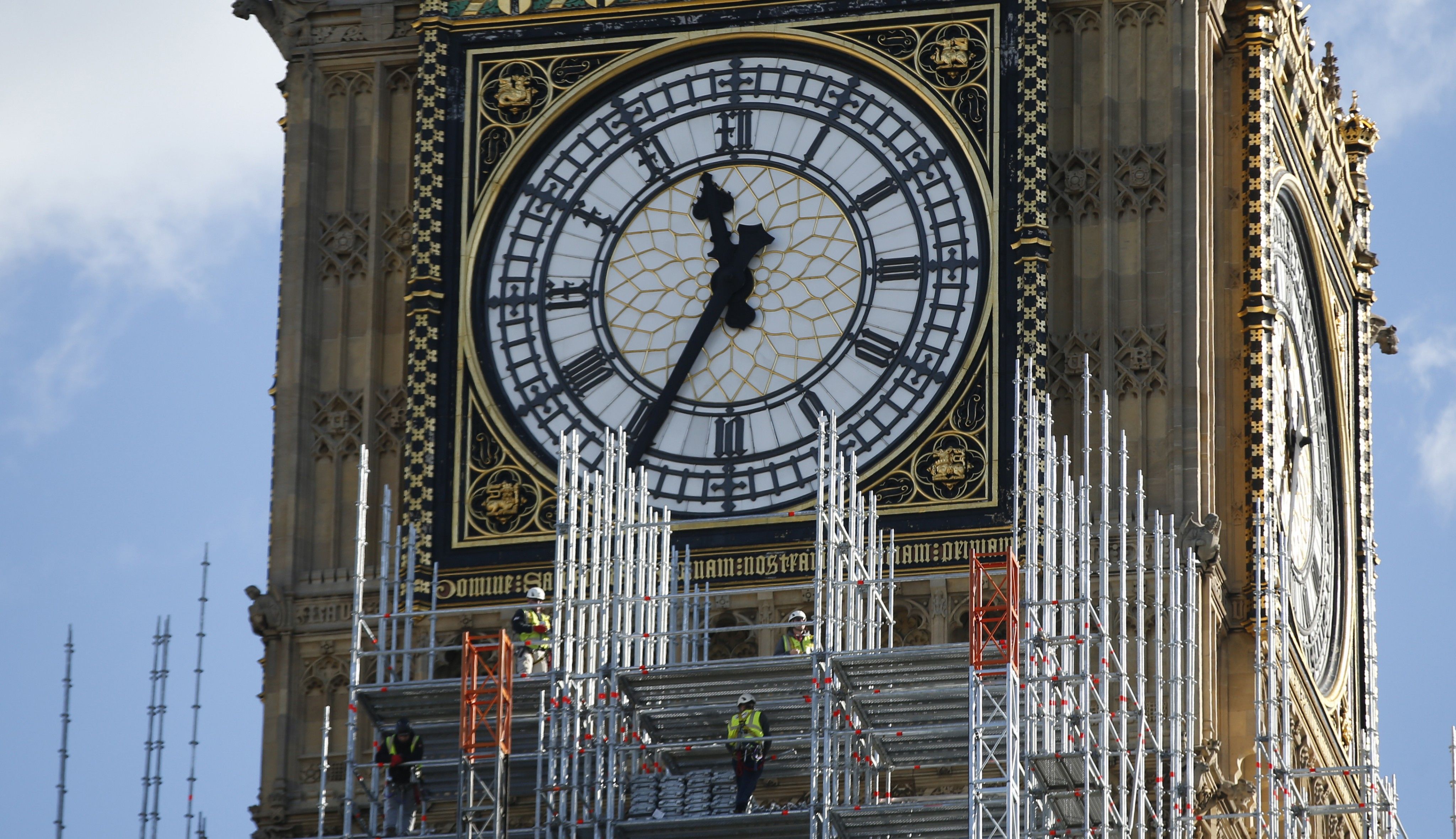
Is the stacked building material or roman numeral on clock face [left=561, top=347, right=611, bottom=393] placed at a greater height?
roman numeral on clock face [left=561, top=347, right=611, bottom=393]

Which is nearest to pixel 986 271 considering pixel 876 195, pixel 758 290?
pixel 876 195

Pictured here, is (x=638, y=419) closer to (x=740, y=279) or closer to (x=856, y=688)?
(x=740, y=279)

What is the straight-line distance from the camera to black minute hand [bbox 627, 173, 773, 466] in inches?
1668

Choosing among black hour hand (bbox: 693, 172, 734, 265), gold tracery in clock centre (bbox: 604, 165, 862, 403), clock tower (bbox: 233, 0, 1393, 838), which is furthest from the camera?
black hour hand (bbox: 693, 172, 734, 265)

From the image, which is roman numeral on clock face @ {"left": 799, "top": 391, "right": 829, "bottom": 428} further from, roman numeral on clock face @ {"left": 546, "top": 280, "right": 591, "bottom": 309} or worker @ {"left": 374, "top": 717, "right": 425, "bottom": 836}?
worker @ {"left": 374, "top": 717, "right": 425, "bottom": 836}

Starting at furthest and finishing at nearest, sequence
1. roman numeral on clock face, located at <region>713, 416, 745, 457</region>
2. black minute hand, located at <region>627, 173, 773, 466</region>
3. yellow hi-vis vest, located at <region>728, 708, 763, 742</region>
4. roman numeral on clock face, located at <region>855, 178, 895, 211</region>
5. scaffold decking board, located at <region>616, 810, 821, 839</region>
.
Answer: roman numeral on clock face, located at <region>855, 178, 895, 211</region> → black minute hand, located at <region>627, 173, 773, 466</region> → roman numeral on clock face, located at <region>713, 416, 745, 457</region> → yellow hi-vis vest, located at <region>728, 708, 763, 742</region> → scaffold decking board, located at <region>616, 810, 821, 839</region>

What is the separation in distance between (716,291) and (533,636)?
3.53m

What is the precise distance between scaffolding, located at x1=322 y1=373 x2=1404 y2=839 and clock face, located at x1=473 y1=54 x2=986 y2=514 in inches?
22.6

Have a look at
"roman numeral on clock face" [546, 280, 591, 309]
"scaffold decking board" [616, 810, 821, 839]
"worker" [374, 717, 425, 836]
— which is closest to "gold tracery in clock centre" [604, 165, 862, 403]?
"roman numeral on clock face" [546, 280, 591, 309]

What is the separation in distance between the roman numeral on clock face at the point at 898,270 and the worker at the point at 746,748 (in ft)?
13.8

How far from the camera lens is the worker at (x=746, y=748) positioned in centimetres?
3959

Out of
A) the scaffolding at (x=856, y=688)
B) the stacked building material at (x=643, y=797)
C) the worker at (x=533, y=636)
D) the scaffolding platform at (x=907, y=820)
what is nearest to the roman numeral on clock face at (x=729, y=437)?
the scaffolding at (x=856, y=688)

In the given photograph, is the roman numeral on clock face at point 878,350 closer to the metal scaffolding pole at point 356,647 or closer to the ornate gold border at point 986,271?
the ornate gold border at point 986,271

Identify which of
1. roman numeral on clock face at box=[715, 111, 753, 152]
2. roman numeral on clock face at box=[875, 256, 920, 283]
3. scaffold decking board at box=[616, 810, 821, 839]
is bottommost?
scaffold decking board at box=[616, 810, 821, 839]
